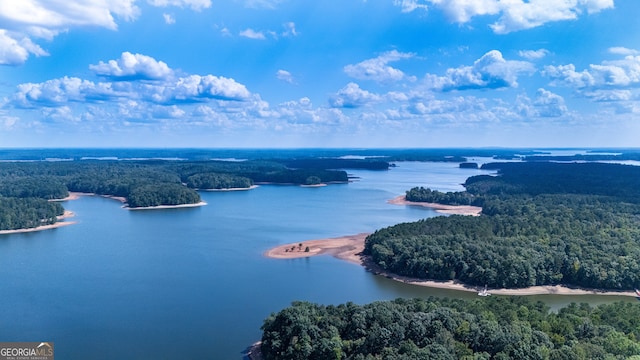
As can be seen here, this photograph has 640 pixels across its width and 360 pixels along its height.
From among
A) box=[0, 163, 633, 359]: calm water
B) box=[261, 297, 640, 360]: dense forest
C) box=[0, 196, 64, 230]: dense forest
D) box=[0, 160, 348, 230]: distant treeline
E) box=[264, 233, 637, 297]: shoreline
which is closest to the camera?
box=[261, 297, 640, 360]: dense forest

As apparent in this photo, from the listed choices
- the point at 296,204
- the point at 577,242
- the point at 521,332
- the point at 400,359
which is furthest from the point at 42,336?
→ the point at 296,204

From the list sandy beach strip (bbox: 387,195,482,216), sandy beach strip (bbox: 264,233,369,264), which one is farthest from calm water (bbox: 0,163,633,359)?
sandy beach strip (bbox: 387,195,482,216)

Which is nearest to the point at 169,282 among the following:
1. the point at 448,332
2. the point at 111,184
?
the point at 448,332

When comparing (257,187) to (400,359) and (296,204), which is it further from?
(400,359)

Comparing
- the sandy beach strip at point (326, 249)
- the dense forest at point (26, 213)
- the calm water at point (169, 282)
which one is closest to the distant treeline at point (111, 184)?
the dense forest at point (26, 213)

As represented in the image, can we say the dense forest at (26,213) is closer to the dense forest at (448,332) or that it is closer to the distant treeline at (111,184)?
the distant treeline at (111,184)

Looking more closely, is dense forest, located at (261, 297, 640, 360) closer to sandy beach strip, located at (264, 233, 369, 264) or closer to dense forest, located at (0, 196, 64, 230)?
sandy beach strip, located at (264, 233, 369, 264)

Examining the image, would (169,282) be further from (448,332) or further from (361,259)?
(448,332)

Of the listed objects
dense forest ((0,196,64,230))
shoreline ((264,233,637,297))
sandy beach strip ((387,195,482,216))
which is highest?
dense forest ((0,196,64,230))
